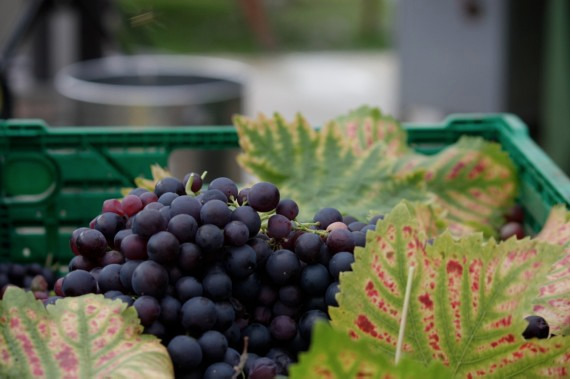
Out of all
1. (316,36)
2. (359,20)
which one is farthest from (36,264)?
(359,20)

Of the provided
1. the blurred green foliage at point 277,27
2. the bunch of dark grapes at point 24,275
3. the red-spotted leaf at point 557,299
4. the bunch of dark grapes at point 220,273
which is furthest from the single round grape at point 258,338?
the blurred green foliage at point 277,27

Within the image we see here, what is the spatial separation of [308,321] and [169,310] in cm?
10

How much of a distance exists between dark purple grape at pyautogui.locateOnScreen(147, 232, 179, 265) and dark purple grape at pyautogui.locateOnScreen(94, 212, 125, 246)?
8 centimetres

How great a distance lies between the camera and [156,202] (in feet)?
2.29

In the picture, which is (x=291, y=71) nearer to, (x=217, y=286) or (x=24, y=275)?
(x=24, y=275)

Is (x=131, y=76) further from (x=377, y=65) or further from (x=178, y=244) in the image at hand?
(x=377, y=65)

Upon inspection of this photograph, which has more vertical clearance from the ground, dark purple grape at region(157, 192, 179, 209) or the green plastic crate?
dark purple grape at region(157, 192, 179, 209)

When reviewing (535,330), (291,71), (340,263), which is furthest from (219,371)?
(291,71)

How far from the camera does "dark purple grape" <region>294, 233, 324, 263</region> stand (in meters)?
0.67

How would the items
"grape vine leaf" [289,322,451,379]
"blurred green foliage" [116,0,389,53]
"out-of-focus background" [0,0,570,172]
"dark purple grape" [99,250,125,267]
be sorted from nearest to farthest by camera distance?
"grape vine leaf" [289,322,451,379] < "dark purple grape" [99,250,125,267] < "out-of-focus background" [0,0,570,172] < "blurred green foliage" [116,0,389,53]

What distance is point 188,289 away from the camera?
2.05 ft

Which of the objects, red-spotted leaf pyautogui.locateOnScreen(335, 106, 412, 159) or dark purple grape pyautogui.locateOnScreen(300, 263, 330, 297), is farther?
red-spotted leaf pyautogui.locateOnScreen(335, 106, 412, 159)

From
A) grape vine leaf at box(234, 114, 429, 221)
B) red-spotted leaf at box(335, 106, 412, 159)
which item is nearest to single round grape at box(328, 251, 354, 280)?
grape vine leaf at box(234, 114, 429, 221)

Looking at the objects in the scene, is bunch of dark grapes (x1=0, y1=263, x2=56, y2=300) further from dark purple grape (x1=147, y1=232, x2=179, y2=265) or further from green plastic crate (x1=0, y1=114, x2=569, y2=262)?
dark purple grape (x1=147, y1=232, x2=179, y2=265)
